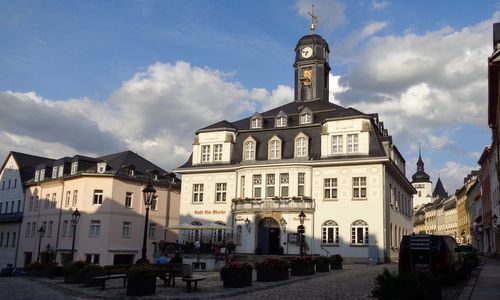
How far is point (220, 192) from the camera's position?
4462cm

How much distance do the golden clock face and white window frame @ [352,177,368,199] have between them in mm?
16297

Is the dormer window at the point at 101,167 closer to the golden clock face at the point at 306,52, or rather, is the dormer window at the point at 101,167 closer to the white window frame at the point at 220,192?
the white window frame at the point at 220,192

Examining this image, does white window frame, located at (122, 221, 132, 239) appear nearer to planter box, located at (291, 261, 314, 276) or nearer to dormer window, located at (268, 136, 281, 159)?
dormer window, located at (268, 136, 281, 159)

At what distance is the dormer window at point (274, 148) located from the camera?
42.5 m

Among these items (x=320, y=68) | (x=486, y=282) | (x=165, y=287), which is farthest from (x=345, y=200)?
(x=165, y=287)

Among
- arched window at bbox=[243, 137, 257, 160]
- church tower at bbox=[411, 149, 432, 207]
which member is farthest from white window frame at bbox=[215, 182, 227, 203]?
church tower at bbox=[411, 149, 432, 207]

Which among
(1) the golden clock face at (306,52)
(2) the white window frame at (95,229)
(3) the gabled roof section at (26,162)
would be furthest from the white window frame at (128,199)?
(1) the golden clock face at (306,52)

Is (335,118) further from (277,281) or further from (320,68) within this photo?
(277,281)

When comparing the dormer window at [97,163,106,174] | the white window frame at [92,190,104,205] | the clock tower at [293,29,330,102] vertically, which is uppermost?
the clock tower at [293,29,330,102]

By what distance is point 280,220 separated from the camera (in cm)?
4034

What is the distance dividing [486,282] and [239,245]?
23616mm

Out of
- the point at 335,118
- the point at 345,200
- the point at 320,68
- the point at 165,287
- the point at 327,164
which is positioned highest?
the point at 320,68

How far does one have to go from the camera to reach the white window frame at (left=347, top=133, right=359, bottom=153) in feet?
131

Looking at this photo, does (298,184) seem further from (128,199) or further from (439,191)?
(439,191)
